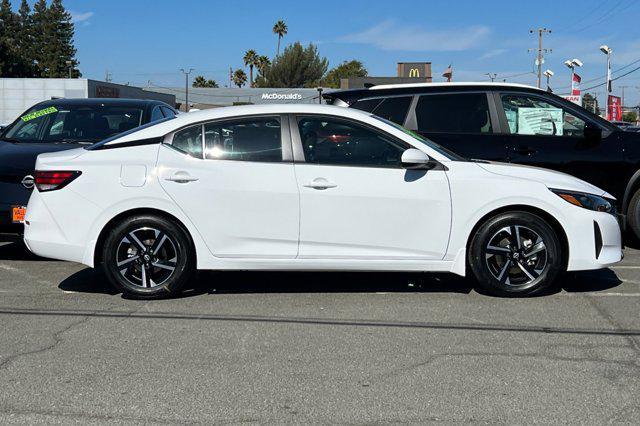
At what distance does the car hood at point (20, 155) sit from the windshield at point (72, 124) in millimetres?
388

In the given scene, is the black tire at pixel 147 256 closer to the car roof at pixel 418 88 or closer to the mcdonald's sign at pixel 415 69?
the car roof at pixel 418 88

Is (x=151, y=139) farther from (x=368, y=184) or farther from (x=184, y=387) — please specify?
(x=184, y=387)

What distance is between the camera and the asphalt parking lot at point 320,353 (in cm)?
381

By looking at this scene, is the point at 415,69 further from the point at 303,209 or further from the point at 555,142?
the point at 303,209

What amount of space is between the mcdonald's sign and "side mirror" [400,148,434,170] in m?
54.4

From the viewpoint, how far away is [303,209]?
19.3ft

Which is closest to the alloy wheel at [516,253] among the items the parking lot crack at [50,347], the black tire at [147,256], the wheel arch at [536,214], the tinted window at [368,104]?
the wheel arch at [536,214]

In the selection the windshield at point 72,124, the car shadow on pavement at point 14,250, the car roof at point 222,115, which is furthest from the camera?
the windshield at point 72,124

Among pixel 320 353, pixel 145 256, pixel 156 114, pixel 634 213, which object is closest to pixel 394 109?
pixel 634 213

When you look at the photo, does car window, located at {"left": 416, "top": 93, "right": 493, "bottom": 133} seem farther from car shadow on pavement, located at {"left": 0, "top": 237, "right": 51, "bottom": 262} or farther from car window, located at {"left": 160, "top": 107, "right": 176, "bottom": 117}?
car shadow on pavement, located at {"left": 0, "top": 237, "right": 51, "bottom": 262}

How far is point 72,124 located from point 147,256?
11.3 ft

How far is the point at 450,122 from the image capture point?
8109 millimetres

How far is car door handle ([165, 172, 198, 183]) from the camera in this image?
5.89 meters

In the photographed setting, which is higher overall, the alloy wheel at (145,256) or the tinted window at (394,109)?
the tinted window at (394,109)
